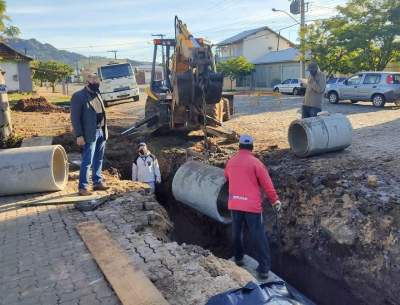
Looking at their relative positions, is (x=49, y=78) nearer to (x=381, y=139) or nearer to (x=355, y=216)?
(x=381, y=139)

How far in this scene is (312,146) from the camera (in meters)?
7.93

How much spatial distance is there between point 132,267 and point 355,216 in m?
3.19

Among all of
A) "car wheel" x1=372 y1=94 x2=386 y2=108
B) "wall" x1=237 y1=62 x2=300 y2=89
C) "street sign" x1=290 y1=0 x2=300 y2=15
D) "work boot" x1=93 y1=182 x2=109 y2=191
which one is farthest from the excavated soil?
"wall" x1=237 y1=62 x2=300 y2=89

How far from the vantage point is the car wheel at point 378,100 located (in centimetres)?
1822

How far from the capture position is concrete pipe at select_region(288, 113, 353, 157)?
792cm

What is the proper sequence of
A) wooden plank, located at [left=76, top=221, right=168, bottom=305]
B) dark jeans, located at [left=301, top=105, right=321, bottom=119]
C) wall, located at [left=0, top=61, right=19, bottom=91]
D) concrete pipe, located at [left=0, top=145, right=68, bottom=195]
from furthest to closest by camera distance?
wall, located at [left=0, top=61, right=19, bottom=91] → dark jeans, located at [left=301, top=105, right=321, bottom=119] → concrete pipe, located at [left=0, top=145, right=68, bottom=195] → wooden plank, located at [left=76, top=221, right=168, bottom=305]

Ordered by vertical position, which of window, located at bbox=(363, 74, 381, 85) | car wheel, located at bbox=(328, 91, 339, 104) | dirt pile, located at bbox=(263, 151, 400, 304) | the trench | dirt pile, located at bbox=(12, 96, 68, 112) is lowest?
the trench

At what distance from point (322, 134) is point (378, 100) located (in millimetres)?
11957

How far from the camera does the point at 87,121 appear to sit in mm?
6453

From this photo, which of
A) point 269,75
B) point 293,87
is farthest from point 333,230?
point 269,75

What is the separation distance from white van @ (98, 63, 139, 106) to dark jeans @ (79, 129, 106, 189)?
17.8 meters

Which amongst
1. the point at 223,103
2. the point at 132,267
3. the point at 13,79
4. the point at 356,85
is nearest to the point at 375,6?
the point at 356,85

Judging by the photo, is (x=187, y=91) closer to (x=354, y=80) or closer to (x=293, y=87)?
(x=354, y=80)

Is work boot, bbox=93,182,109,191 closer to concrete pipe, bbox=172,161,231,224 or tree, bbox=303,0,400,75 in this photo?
concrete pipe, bbox=172,161,231,224
